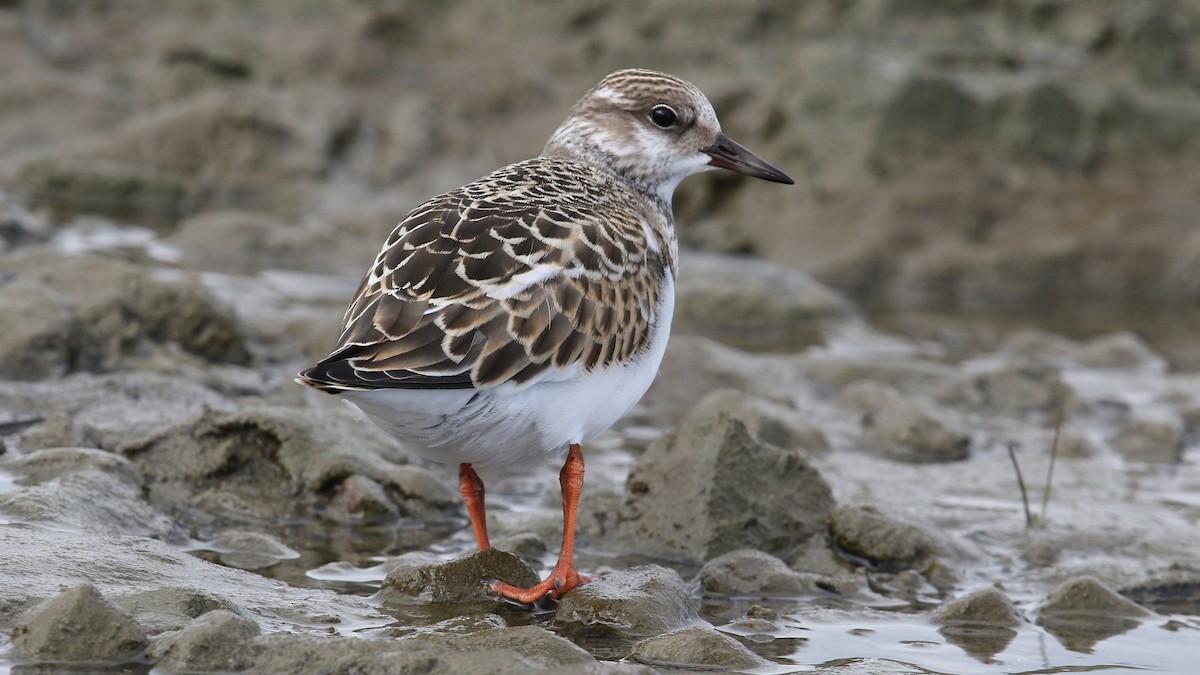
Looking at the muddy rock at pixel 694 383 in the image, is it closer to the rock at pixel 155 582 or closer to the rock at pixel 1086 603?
the rock at pixel 1086 603

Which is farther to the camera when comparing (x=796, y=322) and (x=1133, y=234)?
(x=1133, y=234)

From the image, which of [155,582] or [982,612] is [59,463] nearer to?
[155,582]

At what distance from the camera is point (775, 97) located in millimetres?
12781

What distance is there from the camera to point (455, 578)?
5.04 metres

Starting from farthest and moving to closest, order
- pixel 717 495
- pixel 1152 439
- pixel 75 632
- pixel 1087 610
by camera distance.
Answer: pixel 1152 439 < pixel 717 495 < pixel 1087 610 < pixel 75 632

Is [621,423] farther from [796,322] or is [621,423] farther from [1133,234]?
[1133,234]

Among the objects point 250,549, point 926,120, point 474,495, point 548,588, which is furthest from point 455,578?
point 926,120

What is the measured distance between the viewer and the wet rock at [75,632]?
391 cm

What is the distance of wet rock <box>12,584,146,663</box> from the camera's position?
154 inches

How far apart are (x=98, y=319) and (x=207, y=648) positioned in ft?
13.6

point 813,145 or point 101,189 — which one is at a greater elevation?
point 813,145

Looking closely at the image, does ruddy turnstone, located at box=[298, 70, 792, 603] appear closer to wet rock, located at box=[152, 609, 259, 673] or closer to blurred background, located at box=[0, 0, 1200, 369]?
wet rock, located at box=[152, 609, 259, 673]

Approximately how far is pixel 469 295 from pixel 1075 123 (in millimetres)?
8850

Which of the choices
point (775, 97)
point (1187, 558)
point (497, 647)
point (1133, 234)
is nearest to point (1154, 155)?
point (1133, 234)
